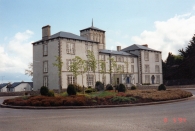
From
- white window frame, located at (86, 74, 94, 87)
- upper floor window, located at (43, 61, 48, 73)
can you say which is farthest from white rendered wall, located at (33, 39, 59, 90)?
white window frame, located at (86, 74, 94, 87)

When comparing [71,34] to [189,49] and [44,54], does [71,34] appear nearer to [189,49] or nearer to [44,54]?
[44,54]

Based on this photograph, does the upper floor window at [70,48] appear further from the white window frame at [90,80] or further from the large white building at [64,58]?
the white window frame at [90,80]

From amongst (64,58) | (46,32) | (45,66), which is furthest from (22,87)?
(64,58)

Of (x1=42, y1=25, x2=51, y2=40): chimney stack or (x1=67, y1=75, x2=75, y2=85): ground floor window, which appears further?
(x1=42, y1=25, x2=51, y2=40): chimney stack

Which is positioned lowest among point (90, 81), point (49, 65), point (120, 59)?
point (90, 81)

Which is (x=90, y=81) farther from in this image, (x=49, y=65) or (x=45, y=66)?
(x=45, y=66)

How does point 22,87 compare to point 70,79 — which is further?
point 22,87

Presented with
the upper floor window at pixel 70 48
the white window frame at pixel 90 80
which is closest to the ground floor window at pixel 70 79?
the white window frame at pixel 90 80

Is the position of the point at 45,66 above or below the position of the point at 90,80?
above

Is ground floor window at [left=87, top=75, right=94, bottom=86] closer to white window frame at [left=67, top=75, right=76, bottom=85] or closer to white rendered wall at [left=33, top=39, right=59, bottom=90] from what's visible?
white window frame at [left=67, top=75, right=76, bottom=85]

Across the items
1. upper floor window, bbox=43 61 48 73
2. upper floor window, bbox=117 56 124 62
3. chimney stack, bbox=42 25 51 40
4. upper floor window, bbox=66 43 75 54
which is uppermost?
chimney stack, bbox=42 25 51 40

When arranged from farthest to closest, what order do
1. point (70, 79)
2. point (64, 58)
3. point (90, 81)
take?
point (90, 81) → point (70, 79) → point (64, 58)

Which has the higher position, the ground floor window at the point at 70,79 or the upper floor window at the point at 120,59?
the upper floor window at the point at 120,59

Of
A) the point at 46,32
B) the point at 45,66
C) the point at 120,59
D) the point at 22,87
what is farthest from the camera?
the point at 22,87
